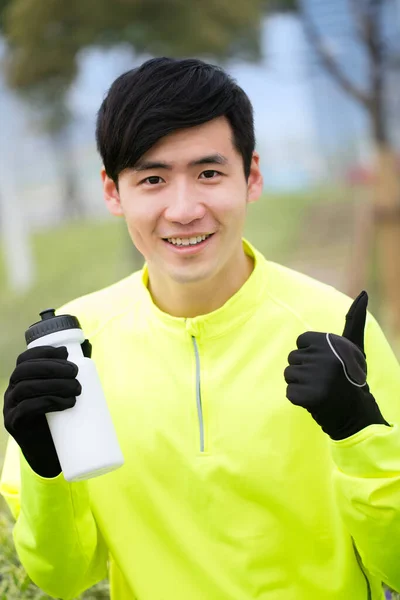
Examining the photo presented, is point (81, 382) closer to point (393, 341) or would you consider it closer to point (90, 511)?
point (90, 511)

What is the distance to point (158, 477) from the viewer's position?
1.89 meters

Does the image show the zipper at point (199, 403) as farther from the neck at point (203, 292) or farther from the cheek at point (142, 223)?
the cheek at point (142, 223)

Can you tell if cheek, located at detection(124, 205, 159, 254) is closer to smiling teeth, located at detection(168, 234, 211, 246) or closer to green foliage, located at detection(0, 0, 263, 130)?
smiling teeth, located at detection(168, 234, 211, 246)

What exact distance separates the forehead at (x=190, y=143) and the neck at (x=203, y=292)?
0.98ft

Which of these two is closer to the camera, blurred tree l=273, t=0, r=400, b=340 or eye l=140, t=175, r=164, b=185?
eye l=140, t=175, r=164, b=185

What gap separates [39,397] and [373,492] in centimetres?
69

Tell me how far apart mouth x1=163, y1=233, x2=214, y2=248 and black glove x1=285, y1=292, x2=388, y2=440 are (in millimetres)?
342

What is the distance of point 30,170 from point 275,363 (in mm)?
4454

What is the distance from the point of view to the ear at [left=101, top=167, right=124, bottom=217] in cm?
198

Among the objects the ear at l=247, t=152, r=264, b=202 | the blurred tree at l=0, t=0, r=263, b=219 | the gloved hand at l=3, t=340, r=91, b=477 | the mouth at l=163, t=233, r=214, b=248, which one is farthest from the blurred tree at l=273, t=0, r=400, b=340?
the gloved hand at l=3, t=340, r=91, b=477

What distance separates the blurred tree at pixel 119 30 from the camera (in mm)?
5473

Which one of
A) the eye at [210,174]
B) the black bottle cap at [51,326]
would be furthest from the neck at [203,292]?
the black bottle cap at [51,326]

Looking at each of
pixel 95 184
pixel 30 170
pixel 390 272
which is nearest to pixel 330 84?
pixel 390 272

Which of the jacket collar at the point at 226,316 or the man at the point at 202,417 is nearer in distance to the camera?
the man at the point at 202,417
